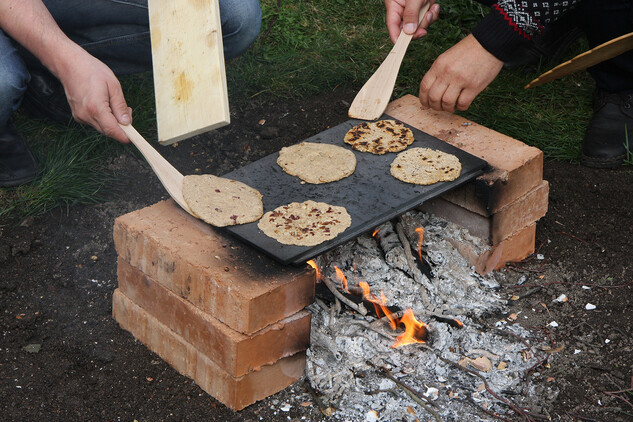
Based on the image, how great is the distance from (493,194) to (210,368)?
1.20m

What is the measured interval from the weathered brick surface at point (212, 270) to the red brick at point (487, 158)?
0.82 metres

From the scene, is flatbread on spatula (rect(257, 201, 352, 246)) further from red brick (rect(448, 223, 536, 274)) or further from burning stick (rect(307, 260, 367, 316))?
red brick (rect(448, 223, 536, 274))

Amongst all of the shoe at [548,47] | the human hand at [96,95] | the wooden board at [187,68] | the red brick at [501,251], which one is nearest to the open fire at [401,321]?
the red brick at [501,251]

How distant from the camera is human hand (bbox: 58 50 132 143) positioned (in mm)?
2543

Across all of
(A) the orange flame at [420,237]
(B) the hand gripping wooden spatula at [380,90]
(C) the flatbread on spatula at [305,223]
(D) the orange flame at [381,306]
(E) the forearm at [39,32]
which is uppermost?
(E) the forearm at [39,32]

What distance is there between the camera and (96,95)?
99.8 inches

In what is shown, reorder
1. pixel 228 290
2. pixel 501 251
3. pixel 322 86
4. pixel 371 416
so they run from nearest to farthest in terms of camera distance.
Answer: pixel 228 290, pixel 371 416, pixel 501 251, pixel 322 86

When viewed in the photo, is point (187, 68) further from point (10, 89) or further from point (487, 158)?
point (487, 158)

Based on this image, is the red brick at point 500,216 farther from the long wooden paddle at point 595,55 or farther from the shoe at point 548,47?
the shoe at point 548,47

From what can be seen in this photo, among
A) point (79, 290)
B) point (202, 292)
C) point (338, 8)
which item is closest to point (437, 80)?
point (202, 292)

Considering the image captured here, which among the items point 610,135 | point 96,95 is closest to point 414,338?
point 96,95

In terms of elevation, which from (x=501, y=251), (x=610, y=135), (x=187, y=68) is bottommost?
(x=501, y=251)

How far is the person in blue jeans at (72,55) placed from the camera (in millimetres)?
2578

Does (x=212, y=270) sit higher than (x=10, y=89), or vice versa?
(x=10, y=89)
